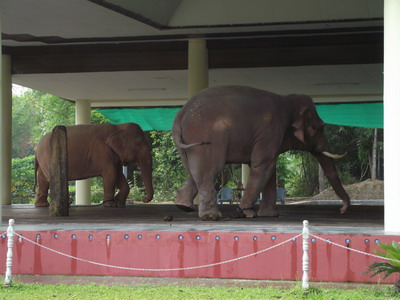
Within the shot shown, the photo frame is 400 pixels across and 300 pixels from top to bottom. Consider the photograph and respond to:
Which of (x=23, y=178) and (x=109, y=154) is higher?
(x=109, y=154)

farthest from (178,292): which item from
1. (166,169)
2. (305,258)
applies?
(166,169)

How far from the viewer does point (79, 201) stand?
21203 millimetres

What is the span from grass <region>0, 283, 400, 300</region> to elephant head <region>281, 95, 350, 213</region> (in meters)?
3.59

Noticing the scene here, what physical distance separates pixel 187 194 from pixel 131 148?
3767mm

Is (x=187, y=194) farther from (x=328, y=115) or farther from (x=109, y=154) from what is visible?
(x=328, y=115)

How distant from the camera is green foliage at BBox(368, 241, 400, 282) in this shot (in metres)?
6.81

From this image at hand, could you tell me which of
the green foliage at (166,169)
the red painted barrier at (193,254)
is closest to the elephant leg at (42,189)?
the red painted barrier at (193,254)

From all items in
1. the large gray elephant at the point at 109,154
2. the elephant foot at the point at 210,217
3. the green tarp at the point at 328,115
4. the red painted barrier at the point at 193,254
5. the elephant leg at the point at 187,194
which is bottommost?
the red painted barrier at the point at 193,254

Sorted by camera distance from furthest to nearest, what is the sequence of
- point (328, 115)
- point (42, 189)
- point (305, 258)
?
point (328, 115) → point (42, 189) → point (305, 258)

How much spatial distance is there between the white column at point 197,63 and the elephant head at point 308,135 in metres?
4.22

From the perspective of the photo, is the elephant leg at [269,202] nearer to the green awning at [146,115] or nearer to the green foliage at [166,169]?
the green awning at [146,115]

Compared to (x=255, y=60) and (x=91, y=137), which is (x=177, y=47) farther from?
(x=91, y=137)

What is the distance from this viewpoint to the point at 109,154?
14.0 meters

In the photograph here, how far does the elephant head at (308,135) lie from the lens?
10.5 metres
